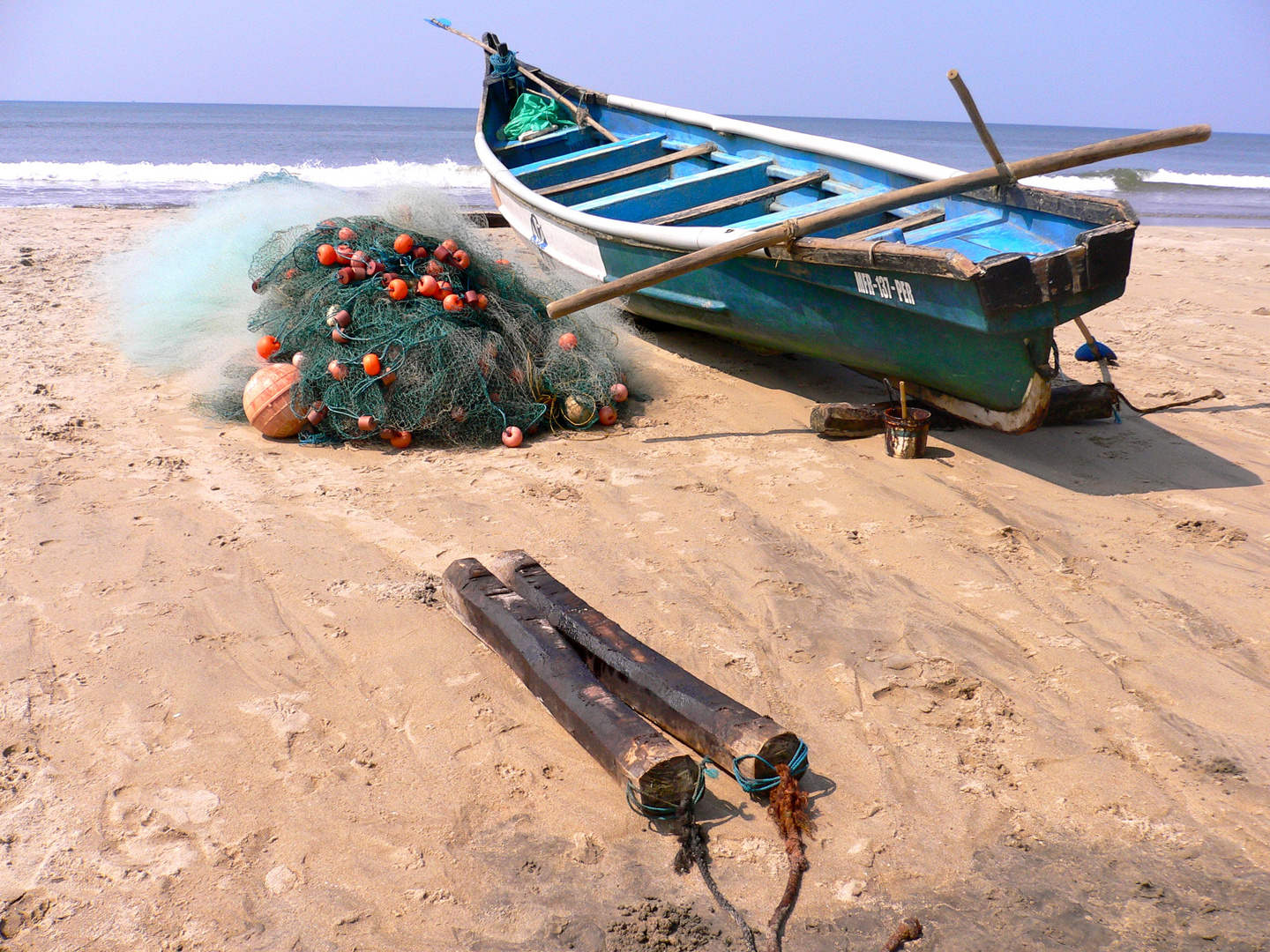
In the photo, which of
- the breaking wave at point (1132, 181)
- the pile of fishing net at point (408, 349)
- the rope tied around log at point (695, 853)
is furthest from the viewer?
the breaking wave at point (1132, 181)

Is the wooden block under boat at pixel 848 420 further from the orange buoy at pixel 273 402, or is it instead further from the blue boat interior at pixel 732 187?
the orange buoy at pixel 273 402

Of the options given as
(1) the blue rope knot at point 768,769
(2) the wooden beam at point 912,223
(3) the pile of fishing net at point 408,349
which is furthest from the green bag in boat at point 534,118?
(1) the blue rope knot at point 768,769

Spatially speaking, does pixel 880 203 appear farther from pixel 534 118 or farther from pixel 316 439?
pixel 534 118

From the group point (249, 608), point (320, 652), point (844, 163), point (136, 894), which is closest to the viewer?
point (136, 894)

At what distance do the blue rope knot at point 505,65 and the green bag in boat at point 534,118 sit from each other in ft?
0.97

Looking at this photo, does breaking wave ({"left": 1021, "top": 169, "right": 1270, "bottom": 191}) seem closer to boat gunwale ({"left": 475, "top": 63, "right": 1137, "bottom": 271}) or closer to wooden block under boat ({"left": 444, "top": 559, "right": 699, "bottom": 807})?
boat gunwale ({"left": 475, "top": 63, "right": 1137, "bottom": 271})

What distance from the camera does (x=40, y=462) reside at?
14.8ft

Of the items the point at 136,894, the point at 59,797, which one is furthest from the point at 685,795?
the point at 59,797

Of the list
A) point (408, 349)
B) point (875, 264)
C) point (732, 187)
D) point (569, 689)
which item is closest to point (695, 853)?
point (569, 689)

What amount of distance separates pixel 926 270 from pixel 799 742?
2419mm

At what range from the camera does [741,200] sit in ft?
20.6

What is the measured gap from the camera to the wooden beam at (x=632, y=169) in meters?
7.59

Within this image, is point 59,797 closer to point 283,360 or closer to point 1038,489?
point 283,360

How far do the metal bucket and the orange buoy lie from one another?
3.32m
